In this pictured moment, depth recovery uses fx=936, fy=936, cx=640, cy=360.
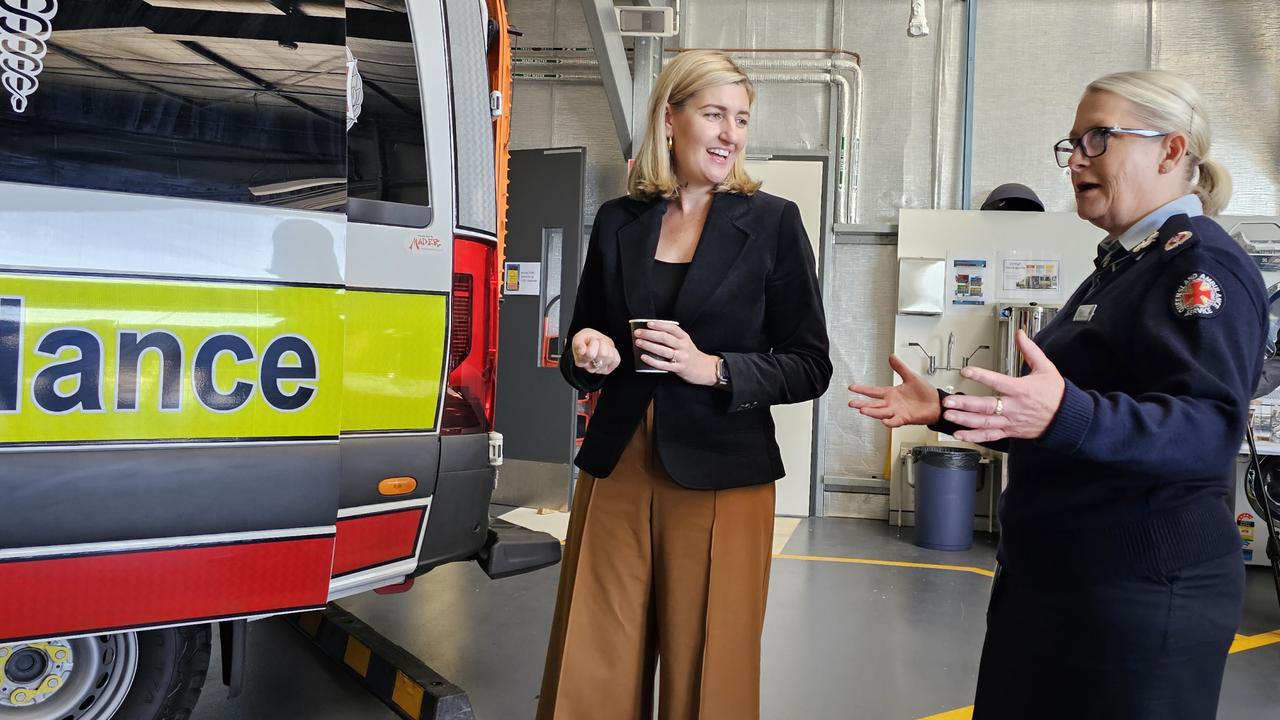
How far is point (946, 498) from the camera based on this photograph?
584 centimetres

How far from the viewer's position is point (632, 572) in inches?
72.4

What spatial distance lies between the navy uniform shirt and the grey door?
5.31 m

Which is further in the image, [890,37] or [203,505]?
[890,37]

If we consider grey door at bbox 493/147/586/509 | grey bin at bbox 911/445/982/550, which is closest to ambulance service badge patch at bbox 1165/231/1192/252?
grey bin at bbox 911/445/982/550

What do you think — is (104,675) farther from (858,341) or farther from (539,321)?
(858,341)

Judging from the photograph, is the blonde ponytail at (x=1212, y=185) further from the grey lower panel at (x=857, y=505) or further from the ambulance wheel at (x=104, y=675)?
the grey lower panel at (x=857, y=505)

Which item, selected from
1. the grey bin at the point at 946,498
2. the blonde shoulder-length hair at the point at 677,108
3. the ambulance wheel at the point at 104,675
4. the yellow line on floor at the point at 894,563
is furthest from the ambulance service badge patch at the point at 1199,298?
the grey bin at the point at 946,498

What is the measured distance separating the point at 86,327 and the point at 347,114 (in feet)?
2.24

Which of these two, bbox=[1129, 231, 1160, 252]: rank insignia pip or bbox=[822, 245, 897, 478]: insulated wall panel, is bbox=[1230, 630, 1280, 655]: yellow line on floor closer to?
bbox=[822, 245, 897, 478]: insulated wall panel

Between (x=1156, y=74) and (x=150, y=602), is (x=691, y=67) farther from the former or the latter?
(x=150, y=602)

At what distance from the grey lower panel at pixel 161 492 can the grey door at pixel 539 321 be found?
471 centimetres

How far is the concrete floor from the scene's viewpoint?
3.01 meters

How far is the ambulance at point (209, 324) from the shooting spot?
1604 millimetres

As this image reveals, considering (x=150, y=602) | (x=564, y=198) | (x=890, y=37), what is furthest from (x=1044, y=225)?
(x=150, y=602)
